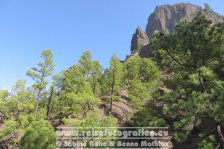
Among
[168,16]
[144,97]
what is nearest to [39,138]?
[144,97]

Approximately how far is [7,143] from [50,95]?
24.7 ft

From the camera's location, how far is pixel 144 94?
34.4 metres

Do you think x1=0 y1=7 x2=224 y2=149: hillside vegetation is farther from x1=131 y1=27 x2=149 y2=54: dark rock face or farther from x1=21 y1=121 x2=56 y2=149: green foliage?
x1=131 y1=27 x2=149 y2=54: dark rock face

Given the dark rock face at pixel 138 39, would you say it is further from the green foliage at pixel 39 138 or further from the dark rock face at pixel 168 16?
the green foliage at pixel 39 138

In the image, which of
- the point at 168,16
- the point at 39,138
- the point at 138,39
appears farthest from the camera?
the point at 168,16

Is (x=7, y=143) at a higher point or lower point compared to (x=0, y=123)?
lower

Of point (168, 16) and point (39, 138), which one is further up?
point (168, 16)

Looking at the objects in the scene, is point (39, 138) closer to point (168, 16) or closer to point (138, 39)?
point (138, 39)

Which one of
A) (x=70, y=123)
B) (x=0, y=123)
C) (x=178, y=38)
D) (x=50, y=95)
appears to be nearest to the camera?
(x=178, y=38)

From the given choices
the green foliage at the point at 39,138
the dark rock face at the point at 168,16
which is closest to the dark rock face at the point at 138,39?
the dark rock face at the point at 168,16

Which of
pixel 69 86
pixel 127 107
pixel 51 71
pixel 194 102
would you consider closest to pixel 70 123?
pixel 69 86

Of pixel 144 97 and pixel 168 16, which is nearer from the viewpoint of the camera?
pixel 144 97

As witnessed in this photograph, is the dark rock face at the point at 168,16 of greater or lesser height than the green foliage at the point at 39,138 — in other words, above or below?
above

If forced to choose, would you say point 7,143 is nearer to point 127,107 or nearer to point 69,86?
point 69,86
